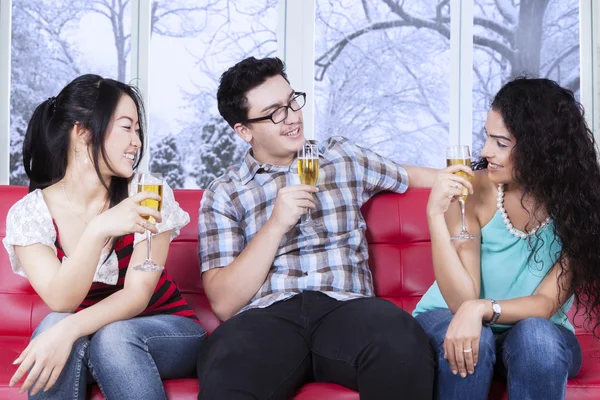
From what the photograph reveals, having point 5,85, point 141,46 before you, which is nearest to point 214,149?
point 141,46

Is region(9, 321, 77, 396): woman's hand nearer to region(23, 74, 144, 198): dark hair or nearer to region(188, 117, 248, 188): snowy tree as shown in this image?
region(23, 74, 144, 198): dark hair

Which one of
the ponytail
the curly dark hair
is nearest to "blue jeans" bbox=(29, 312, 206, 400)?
the ponytail

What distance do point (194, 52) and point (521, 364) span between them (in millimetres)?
3991

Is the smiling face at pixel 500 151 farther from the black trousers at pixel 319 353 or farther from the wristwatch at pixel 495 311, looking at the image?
the black trousers at pixel 319 353

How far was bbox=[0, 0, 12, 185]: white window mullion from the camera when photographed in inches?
194

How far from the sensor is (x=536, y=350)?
5.61 ft

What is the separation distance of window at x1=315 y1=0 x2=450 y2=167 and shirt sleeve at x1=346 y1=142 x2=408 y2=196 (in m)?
2.76

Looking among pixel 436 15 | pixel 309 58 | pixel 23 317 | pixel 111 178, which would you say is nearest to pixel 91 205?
pixel 111 178

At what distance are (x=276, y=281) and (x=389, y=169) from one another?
1.86 feet

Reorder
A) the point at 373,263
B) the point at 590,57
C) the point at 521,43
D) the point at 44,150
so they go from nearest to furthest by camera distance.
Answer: the point at 44,150 < the point at 373,263 < the point at 590,57 < the point at 521,43

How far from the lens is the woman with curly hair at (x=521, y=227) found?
190cm

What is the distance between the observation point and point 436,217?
197cm

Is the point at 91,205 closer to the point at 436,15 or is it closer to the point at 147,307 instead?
the point at 147,307

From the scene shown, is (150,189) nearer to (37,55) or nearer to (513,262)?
(513,262)
